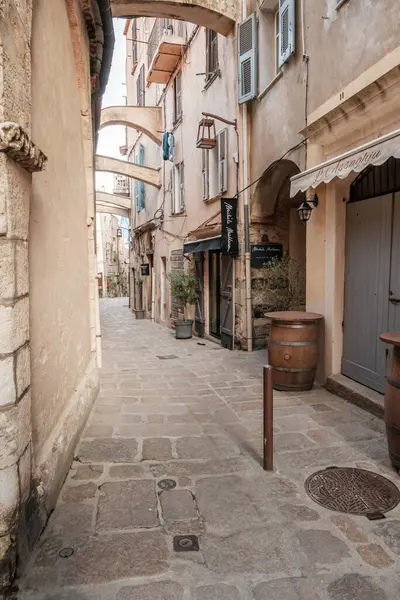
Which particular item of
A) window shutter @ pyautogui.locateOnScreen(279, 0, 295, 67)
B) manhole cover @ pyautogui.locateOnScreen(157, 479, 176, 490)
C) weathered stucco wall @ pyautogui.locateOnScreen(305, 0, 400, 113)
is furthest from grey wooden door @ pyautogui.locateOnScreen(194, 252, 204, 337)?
manhole cover @ pyautogui.locateOnScreen(157, 479, 176, 490)

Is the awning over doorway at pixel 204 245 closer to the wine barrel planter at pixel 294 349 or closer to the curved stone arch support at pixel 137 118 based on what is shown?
the wine barrel planter at pixel 294 349

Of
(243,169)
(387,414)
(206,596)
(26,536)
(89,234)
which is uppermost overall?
(243,169)

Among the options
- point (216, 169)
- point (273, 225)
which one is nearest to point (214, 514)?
point (273, 225)

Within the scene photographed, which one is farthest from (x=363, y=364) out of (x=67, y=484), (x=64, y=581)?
(x=64, y=581)

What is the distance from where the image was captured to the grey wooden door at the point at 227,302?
368 inches

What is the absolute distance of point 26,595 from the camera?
2.10 meters

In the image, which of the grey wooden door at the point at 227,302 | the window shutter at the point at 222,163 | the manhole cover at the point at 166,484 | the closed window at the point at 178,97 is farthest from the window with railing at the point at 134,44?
the manhole cover at the point at 166,484

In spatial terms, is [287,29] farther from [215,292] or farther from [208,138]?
[215,292]

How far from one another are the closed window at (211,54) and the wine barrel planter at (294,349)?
712cm

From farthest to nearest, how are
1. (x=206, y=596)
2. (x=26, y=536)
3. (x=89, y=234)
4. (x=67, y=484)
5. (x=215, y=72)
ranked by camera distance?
A: 1. (x=215, y=72)
2. (x=89, y=234)
3. (x=67, y=484)
4. (x=26, y=536)
5. (x=206, y=596)

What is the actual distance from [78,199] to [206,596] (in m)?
3.81

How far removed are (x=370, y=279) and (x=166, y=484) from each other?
3207 millimetres

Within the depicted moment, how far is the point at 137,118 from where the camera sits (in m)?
14.7

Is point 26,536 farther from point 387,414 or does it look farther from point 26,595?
point 387,414
